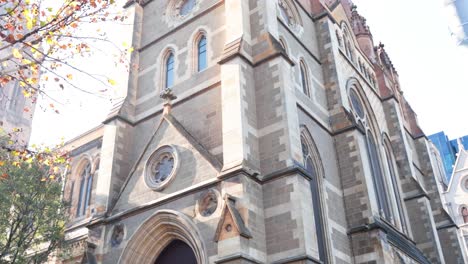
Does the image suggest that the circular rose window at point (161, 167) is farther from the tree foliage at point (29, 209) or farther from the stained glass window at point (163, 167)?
the tree foliage at point (29, 209)

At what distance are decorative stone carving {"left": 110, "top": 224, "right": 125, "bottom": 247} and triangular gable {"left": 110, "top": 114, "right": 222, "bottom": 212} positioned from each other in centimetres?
62

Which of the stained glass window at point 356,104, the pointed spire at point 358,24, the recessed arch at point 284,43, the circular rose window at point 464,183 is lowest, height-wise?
the recessed arch at point 284,43

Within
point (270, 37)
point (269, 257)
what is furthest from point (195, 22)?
point (269, 257)

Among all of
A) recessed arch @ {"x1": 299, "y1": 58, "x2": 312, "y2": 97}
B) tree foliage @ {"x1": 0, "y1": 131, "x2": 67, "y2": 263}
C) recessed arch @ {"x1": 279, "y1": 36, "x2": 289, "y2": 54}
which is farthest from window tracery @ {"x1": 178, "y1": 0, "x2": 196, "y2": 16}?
tree foliage @ {"x1": 0, "y1": 131, "x2": 67, "y2": 263}

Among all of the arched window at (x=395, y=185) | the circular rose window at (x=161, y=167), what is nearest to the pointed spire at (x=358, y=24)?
the arched window at (x=395, y=185)

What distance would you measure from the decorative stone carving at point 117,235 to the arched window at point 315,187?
6281 mm

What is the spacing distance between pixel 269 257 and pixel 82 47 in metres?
7.21

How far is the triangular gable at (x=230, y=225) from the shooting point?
12227 millimetres

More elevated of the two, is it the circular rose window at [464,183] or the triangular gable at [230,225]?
the circular rose window at [464,183]

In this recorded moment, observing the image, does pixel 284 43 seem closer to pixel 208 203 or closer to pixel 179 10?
pixel 179 10

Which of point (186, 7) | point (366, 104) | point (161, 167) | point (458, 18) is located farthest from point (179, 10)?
point (458, 18)

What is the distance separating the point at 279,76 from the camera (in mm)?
15328

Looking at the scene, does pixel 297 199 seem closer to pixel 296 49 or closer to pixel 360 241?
pixel 360 241

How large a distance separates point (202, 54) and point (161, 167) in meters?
4.91
